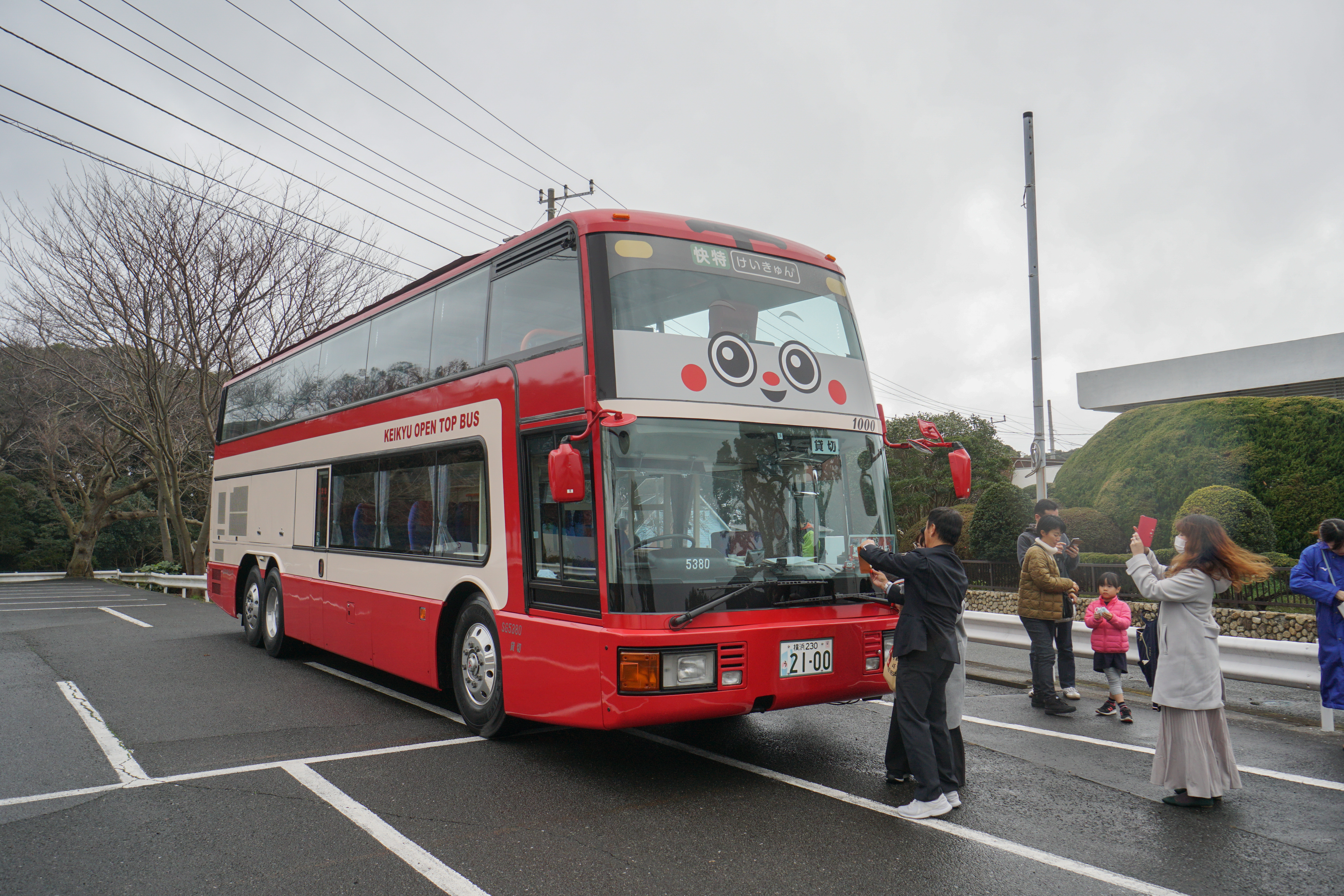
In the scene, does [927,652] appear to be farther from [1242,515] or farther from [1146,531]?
[1242,515]

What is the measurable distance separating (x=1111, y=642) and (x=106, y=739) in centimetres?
761

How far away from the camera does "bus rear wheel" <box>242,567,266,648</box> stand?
35.8 feet

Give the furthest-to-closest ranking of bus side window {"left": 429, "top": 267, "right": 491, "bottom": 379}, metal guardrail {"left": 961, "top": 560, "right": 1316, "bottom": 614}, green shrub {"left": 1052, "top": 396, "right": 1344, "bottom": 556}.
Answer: green shrub {"left": 1052, "top": 396, "right": 1344, "bottom": 556}
metal guardrail {"left": 961, "top": 560, "right": 1316, "bottom": 614}
bus side window {"left": 429, "top": 267, "right": 491, "bottom": 379}

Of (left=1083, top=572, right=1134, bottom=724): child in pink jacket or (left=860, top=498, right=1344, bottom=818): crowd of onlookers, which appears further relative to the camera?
(left=1083, top=572, right=1134, bottom=724): child in pink jacket

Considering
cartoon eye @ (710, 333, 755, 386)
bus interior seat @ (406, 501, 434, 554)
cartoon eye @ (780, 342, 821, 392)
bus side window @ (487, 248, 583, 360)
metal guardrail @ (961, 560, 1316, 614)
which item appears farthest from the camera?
metal guardrail @ (961, 560, 1316, 614)

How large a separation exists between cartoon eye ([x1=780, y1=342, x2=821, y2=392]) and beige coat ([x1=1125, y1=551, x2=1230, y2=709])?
2149 mm

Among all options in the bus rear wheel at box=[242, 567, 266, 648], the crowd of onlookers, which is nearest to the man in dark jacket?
the crowd of onlookers

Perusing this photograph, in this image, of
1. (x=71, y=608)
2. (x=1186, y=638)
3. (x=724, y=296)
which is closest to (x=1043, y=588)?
(x=1186, y=638)

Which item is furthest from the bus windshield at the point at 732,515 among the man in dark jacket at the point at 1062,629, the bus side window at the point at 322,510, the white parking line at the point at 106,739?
the bus side window at the point at 322,510

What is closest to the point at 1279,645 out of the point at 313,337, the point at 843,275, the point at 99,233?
the point at 843,275

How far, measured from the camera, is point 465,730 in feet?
21.6

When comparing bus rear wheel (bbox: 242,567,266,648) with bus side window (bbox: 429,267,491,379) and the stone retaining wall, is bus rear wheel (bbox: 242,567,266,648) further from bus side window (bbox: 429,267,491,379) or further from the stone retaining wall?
the stone retaining wall

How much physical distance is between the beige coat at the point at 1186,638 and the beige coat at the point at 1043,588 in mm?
2250

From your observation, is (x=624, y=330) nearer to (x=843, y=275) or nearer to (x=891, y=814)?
(x=843, y=275)
